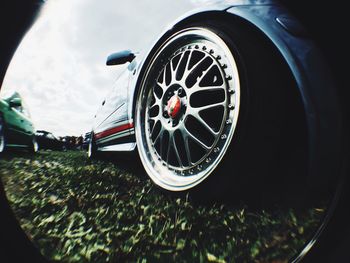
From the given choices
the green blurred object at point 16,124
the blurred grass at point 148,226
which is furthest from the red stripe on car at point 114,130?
the green blurred object at point 16,124

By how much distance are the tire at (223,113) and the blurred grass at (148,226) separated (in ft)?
0.37

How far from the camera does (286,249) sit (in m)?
0.78

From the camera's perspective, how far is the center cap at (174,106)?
1.12 m

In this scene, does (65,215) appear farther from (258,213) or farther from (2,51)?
(258,213)

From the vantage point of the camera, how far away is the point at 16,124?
1.63 meters

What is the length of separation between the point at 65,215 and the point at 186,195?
590 mm

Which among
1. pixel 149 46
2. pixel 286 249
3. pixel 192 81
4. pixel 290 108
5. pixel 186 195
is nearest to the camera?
pixel 286 249

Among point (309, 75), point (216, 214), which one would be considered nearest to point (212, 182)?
point (216, 214)

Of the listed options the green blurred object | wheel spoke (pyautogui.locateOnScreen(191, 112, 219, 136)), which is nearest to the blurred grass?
Result: the green blurred object

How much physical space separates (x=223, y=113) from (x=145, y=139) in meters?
0.49

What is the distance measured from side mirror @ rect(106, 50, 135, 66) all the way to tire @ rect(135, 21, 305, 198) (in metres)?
0.24

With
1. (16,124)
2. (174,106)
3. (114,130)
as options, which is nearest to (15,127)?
(16,124)

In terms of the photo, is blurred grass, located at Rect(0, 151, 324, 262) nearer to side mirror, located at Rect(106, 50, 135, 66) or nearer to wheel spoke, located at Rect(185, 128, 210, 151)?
wheel spoke, located at Rect(185, 128, 210, 151)

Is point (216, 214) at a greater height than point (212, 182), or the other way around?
point (212, 182)
